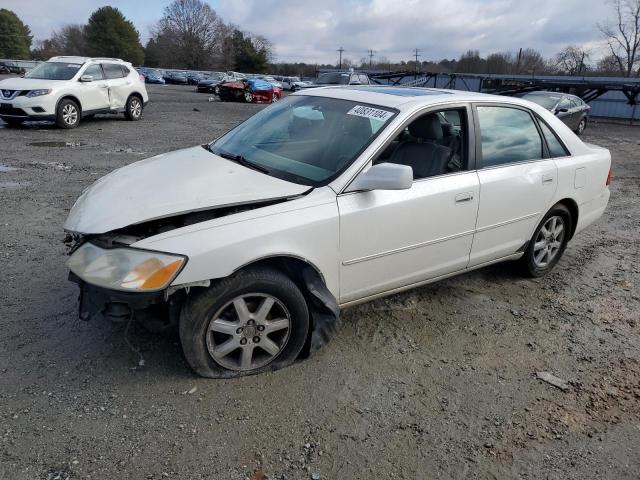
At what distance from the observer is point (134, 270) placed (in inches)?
101

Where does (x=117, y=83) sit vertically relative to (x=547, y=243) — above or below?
above

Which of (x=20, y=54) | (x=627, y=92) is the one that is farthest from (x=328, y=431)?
(x=20, y=54)

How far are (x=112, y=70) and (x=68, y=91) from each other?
1.84m

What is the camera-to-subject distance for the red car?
26531 millimetres

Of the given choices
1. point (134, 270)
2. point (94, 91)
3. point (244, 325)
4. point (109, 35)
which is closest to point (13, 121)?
point (94, 91)

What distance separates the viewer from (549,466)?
2447mm

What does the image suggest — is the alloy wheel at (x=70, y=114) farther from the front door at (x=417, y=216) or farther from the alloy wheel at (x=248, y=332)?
the alloy wheel at (x=248, y=332)

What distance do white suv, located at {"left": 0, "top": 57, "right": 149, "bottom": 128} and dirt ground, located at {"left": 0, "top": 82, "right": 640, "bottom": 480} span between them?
8.72 m

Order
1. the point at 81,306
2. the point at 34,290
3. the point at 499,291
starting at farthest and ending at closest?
the point at 499,291
the point at 34,290
the point at 81,306

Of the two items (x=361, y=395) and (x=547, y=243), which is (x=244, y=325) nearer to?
(x=361, y=395)

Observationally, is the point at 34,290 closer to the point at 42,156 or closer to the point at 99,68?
the point at 42,156

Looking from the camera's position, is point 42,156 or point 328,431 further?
point 42,156

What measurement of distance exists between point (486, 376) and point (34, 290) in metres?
3.34

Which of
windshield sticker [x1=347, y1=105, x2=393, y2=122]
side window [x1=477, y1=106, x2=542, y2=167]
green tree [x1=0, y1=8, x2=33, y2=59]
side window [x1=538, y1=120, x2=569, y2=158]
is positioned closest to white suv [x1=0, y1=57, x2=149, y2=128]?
windshield sticker [x1=347, y1=105, x2=393, y2=122]
